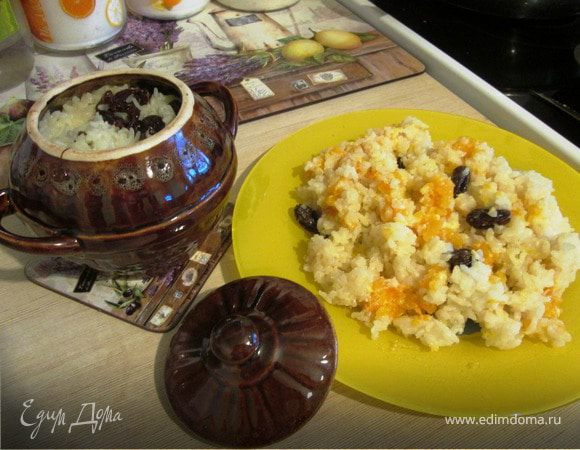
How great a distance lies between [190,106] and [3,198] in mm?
260

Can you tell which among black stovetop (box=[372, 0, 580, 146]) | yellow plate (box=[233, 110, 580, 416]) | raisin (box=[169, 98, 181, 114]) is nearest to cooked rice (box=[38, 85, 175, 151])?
raisin (box=[169, 98, 181, 114])

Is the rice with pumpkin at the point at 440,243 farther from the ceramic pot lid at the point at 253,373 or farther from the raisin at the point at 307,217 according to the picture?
the ceramic pot lid at the point at 253,373

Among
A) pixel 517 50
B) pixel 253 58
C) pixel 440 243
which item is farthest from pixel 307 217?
pixel 517 50

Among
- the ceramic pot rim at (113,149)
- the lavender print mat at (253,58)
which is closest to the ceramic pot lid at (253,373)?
the ceramic pot rim at (113,149)

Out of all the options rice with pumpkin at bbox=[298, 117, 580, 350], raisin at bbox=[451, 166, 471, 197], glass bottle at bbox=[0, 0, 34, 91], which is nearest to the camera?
rice with pumpkin at bbox=[298, 117, 580, 350]

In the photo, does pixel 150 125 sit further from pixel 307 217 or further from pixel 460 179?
pixel 460 179

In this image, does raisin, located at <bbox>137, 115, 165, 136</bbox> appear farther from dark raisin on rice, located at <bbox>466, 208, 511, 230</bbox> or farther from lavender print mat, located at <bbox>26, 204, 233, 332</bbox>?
dark raisin on rice, located at <bbox>466, 208, 511, 230</bbox>

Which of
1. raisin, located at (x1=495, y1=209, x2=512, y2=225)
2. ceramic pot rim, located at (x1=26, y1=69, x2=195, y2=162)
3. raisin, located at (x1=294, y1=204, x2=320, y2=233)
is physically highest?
ceramic pot rim, located at (x1=26, y1=69, x2=195, y2=162)

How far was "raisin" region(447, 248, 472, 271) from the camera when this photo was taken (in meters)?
0.67

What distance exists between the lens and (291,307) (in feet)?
1.95

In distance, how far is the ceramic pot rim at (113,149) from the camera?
55cm

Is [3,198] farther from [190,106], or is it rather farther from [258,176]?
[258,176]

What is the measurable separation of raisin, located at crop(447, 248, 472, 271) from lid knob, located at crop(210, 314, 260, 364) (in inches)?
11.8

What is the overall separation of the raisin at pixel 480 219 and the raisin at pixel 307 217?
23cm
